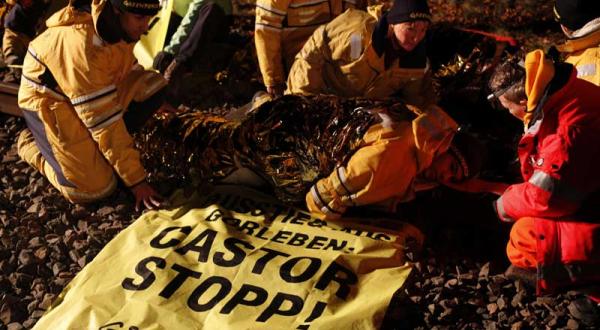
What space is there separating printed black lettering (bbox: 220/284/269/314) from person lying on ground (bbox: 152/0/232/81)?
7.28 feet

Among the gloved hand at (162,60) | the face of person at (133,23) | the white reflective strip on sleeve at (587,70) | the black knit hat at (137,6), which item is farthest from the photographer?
the gloved hand at (162,60)

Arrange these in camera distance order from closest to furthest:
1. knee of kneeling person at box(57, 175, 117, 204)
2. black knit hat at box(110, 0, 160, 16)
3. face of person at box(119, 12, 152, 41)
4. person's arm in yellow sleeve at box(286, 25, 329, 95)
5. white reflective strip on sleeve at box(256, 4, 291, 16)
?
black knit hat at box(110, 0, 160, 16) < face of person at box(119, 12, 152, 41) < knee of kneeling person at box(57, 175, 117, 204) < person's arm in yellow sleeve at box(286, 25, 329, 95) < white reflective strip on sleeve at box(256, 4, 291, 16)

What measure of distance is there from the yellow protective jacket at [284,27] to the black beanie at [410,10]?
1.12 metres

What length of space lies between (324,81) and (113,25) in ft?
4.60

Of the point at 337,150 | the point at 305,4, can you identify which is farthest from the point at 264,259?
the point at 305,4

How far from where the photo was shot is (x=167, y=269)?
3.83 metres

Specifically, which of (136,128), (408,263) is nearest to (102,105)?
(136,128)

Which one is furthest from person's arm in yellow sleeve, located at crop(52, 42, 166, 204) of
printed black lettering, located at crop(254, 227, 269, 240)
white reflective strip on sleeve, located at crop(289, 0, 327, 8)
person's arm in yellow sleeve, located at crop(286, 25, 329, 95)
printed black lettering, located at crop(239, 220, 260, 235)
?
white reflective strip on sleeve, located at crop(289, 0, 327, 8)

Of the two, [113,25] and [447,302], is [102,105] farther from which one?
[447,302]

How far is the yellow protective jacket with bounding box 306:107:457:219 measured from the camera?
3.73 metres

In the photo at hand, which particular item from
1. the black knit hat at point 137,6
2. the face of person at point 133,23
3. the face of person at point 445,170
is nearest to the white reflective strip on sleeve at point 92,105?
the face of person at point 133,23

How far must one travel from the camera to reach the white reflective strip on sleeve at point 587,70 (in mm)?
4055

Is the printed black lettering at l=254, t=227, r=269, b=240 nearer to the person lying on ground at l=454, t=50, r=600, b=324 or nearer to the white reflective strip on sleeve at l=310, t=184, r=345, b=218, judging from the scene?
the white reflective strip on sleeve at l=310, t=184, r=345, b=218

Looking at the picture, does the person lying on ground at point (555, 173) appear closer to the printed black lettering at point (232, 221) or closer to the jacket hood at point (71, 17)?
the printed black lettering at point (232, 221)
